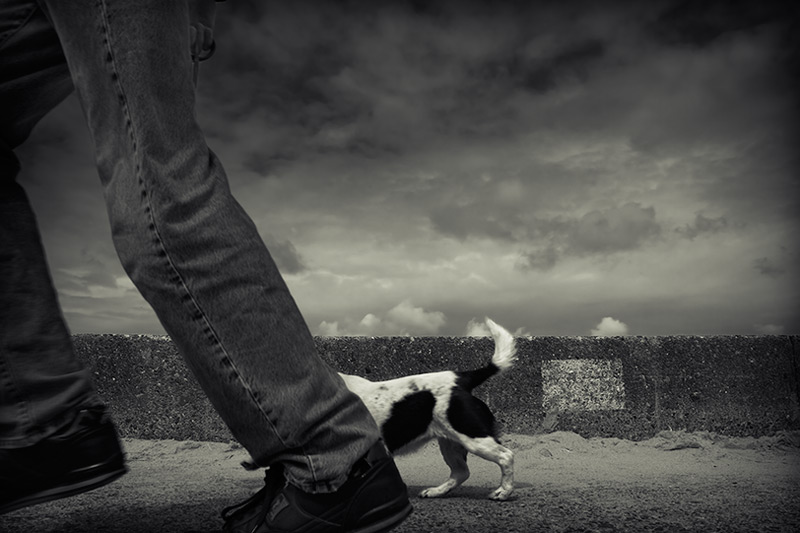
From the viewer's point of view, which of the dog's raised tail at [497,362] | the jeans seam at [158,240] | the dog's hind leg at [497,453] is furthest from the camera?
the dog's raised tail at [497,362]

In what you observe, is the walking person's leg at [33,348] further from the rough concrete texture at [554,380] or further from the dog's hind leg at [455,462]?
the rough concrete texture at [554,380]

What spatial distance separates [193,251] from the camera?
106 centimetres

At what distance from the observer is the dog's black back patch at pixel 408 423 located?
10.7ft

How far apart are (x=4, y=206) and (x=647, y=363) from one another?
153 inches

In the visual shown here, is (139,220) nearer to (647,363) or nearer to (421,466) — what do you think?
(421,466)

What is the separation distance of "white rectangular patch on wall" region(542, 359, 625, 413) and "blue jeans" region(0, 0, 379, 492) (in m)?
3.15

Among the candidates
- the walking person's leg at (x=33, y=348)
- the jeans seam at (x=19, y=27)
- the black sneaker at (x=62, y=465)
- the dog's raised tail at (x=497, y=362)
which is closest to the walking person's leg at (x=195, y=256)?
the jeans seam at (x=19, y=27)

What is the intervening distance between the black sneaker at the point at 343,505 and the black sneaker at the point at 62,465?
454mm

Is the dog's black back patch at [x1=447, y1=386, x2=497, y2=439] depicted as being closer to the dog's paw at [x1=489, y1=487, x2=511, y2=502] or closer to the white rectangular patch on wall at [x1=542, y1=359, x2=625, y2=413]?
the dog's paw at [x1=489, y1=487, x2=511, y2=502]

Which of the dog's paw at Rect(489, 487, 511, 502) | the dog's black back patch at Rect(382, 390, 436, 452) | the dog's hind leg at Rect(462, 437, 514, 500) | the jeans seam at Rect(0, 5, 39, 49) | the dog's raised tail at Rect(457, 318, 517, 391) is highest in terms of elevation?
the jeans seam at Rect(0, 5, 39, 49)

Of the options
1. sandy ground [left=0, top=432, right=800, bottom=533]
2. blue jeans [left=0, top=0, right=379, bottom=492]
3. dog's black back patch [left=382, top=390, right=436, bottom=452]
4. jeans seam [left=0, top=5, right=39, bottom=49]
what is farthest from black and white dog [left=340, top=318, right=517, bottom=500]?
jeans seam [left=0, top=5, right=39, bottom=49]

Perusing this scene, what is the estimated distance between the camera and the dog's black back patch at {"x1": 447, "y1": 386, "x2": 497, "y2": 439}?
125 inches

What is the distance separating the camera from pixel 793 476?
3119 mm

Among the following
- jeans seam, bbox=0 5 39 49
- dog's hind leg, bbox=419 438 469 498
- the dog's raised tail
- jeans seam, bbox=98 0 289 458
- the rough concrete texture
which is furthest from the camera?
the rough concrete texture
